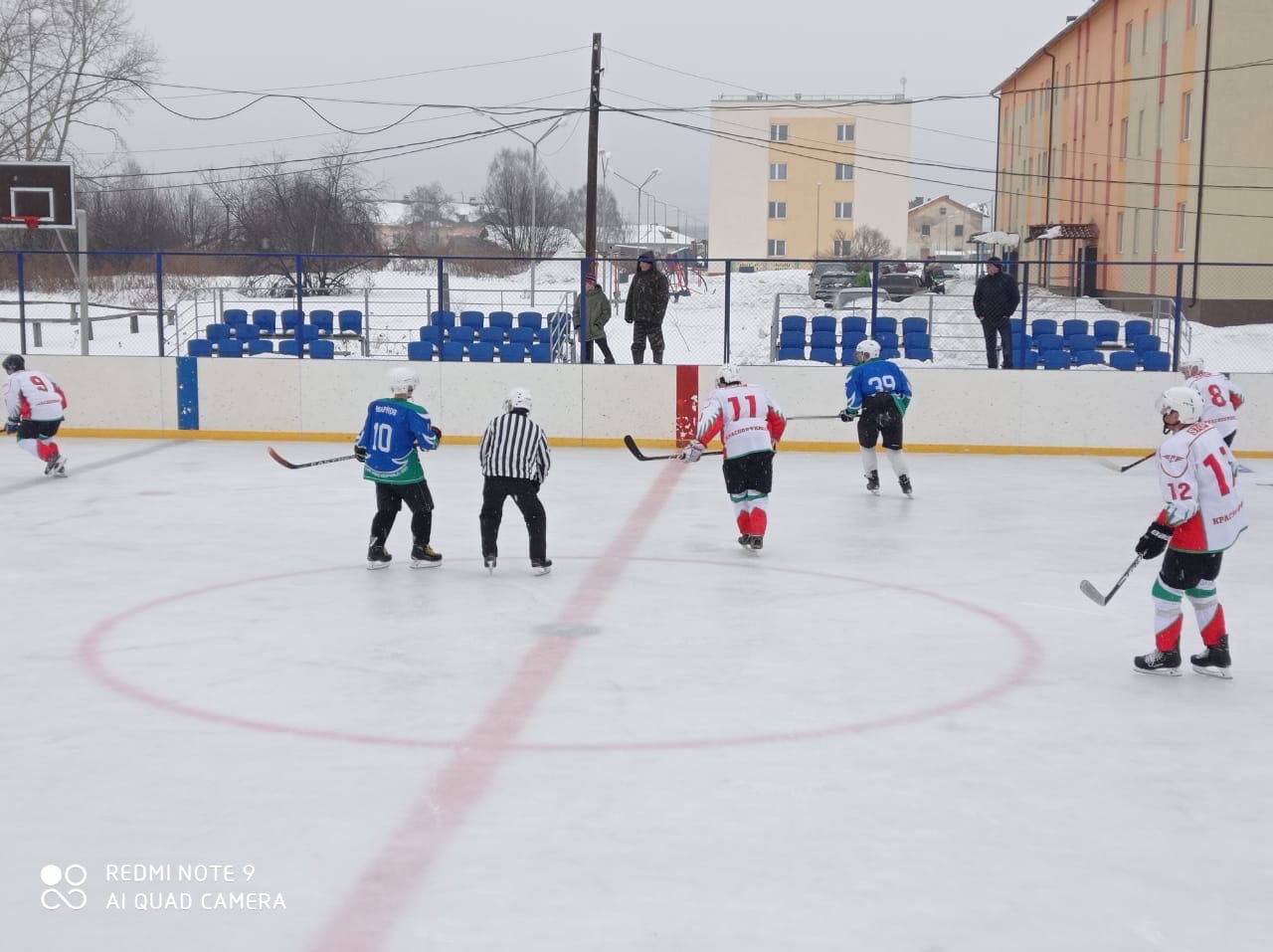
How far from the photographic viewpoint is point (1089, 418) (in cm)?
1585

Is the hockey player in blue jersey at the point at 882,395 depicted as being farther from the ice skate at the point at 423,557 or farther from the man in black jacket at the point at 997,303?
the ice skate at the point at 423,557

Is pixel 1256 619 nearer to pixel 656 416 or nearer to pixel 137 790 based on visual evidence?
pixel 137 790

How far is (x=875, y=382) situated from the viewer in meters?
12.1

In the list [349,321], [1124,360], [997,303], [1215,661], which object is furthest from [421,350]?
[1215,661]

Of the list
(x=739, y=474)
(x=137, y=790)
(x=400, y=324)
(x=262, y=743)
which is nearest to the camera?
(x=137, y=790)

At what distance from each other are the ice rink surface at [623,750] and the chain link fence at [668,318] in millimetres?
7316

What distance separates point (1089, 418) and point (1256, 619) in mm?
8484

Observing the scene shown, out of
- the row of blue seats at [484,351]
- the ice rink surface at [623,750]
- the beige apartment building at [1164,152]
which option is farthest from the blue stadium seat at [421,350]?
the beige apartment building at [1164,152]

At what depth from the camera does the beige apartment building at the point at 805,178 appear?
75500 mm

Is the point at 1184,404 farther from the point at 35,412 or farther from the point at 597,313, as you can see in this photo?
the point at 597,313

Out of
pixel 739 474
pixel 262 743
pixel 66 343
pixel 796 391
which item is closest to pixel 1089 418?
pixel 796 391

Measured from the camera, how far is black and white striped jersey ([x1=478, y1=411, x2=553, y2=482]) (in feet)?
28.0

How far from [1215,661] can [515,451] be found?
417cm

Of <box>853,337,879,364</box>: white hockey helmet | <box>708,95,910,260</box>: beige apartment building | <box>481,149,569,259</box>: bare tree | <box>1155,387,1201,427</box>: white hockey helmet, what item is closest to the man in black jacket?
<box>853,337,879,364</box>: white hockey helmet
